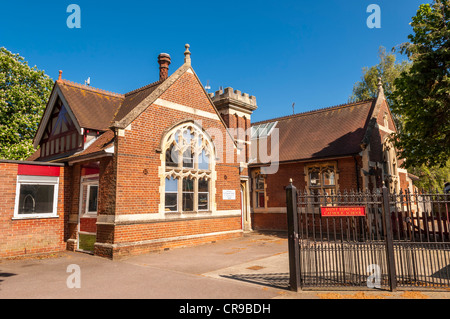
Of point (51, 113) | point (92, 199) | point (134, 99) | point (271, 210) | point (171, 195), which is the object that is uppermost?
point (134, 99)

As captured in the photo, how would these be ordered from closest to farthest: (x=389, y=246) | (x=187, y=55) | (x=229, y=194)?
(x=389, y=246) < (x=187, y=55) < (x=229, y=194)

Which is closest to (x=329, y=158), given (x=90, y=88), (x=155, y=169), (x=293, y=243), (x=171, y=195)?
(x=171, y=195)

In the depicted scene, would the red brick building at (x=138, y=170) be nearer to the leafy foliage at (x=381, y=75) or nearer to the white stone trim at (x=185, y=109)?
the white stone trim at (x=185, y=109)

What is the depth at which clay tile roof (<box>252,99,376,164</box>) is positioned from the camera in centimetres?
1739

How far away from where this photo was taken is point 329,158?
1678 centimetres

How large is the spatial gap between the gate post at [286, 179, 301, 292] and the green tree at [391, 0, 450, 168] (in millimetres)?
8968

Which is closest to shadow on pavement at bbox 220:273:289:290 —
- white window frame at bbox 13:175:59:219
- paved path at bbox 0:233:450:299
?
paved path at bbox 0:233:450:299

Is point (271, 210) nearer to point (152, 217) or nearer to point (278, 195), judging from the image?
point (278, 195)

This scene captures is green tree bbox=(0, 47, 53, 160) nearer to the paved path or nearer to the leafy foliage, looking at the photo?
the paved path

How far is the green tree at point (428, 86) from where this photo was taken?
40.4ft

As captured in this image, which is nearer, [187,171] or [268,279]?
[268,279]

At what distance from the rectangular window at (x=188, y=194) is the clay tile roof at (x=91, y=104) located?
4303 mm

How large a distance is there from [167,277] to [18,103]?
21.9m
